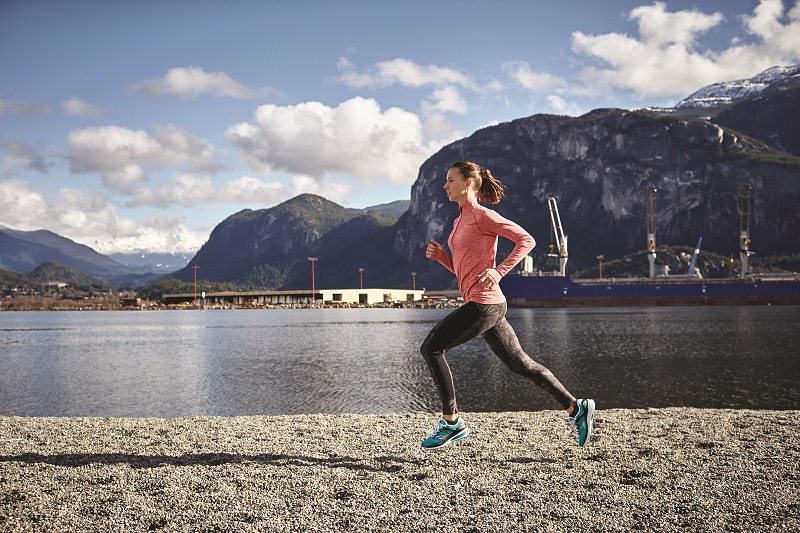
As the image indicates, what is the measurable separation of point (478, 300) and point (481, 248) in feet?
1.71

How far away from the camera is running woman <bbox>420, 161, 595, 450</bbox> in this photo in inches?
237

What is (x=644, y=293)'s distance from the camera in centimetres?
10694

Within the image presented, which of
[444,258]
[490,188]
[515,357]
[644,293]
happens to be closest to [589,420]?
[515,357]

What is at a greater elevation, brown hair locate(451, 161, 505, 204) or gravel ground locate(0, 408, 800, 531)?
brown hair locate(451, 161, 505, 204)

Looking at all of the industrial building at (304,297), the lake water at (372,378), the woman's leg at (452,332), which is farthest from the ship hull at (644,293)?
the woman's leg at (452,332)

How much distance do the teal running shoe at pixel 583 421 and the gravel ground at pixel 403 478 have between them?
0.81 ft

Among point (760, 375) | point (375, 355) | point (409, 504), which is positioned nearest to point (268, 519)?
point (409, 504)

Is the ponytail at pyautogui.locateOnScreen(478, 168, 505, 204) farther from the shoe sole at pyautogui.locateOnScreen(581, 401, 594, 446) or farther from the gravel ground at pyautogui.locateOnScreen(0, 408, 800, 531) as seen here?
the gravel ground at pyautogui.locateOnScreen(0, 408, 800, 531)

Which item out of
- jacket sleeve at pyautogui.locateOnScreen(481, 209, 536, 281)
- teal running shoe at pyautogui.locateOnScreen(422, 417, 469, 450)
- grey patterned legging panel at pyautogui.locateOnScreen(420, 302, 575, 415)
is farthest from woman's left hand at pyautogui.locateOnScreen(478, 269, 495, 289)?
teal running shoe at pyautogui.locateOnScreen(422, 417, 469, 450)

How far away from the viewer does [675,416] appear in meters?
9.34

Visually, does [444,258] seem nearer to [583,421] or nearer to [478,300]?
[478,300]

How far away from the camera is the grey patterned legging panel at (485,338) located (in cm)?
602

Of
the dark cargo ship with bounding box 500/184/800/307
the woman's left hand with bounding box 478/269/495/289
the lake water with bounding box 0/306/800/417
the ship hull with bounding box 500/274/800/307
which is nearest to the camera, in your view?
the woman's left hand with bounding box 478/269/495/289

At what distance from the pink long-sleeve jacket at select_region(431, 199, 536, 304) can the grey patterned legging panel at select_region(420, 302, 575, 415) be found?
0.42 feet
